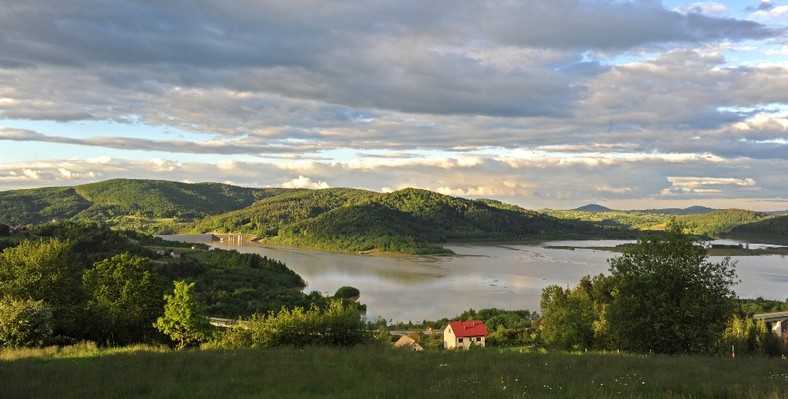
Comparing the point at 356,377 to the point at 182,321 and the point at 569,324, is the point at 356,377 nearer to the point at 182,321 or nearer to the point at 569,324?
the point at 182,321

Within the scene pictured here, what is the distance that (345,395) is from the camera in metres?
6.40

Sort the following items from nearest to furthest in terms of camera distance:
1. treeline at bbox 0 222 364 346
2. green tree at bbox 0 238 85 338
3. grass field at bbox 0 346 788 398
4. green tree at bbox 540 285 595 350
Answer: grass field at bbox 0 346 788 398
treeline at bbox 0 222 364 346
green tree at bbox 0 238 85 338
green tree at bbox 540 285 595 350

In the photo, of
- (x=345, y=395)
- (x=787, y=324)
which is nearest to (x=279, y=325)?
→ (x=345, y=395)

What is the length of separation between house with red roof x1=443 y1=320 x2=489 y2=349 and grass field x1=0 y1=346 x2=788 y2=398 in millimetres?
26251

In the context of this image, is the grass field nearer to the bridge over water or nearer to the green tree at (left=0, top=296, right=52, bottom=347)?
the green tree at (left=0, top=296, right=52, bottom=347)

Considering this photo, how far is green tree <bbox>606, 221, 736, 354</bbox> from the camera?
49.4ft

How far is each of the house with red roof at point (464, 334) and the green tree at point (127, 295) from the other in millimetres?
20984

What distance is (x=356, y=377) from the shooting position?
304 inches

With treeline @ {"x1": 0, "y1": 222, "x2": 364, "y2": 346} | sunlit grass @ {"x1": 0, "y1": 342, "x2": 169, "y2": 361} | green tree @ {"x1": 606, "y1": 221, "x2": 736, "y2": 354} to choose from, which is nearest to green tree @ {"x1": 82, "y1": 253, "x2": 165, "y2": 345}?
treeline @ {"x1": 0, "y1": 222, "x2": 364, "y2": 346}

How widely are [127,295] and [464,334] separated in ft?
76.0

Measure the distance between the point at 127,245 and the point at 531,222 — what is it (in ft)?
464

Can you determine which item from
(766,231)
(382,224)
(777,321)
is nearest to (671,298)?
(777,321)

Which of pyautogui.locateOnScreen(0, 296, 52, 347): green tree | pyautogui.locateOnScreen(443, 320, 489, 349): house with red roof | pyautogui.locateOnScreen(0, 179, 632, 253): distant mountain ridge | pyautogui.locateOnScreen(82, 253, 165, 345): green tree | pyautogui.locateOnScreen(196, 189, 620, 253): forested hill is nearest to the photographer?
pyautogui.locateOnScreen(0, 296, 52, 347): green tree

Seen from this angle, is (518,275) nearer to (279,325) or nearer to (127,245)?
(127,245)
